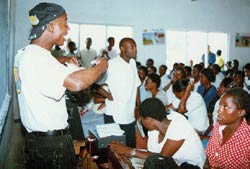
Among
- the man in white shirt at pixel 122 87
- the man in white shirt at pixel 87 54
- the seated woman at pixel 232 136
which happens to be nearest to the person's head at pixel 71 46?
the man in white shirt at pixel 87 54

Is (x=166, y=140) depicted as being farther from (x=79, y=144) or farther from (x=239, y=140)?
(x=79, y=144)

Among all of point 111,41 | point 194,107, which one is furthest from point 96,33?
point 194,107

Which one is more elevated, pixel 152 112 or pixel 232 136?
pixel 152 112

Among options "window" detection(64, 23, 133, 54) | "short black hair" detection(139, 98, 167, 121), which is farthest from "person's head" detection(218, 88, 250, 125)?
"window" detection(64, 23, 133, 54)

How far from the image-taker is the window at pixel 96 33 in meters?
7.41

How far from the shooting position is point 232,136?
1.93 metres

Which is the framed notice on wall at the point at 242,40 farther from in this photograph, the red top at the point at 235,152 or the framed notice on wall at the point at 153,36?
the red top at the point at 235,152

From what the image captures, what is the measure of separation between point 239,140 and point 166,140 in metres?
0.49

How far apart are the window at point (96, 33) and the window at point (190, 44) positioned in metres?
1.36

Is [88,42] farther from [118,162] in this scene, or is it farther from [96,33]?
[118,162]

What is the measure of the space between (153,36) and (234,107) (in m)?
6.38

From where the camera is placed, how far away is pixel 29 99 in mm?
1548

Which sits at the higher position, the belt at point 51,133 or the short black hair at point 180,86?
the short black hair at point 180,86

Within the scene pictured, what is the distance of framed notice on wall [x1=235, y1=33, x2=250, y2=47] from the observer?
948 centimetres
